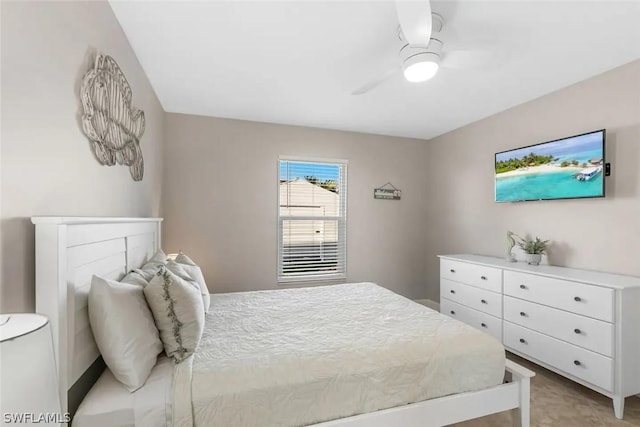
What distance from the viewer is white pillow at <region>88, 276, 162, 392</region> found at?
1225mm

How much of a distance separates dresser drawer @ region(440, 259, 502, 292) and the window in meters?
1.32

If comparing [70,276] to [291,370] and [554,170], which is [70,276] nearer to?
[291,370]

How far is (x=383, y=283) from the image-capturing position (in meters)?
4.27

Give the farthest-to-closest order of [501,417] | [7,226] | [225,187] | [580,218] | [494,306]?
1. [225,187]
2. [494,306]
3. [580,218]
4. [501,417]
5. [7,226]

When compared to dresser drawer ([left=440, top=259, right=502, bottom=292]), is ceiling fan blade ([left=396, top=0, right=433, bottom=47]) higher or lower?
higher

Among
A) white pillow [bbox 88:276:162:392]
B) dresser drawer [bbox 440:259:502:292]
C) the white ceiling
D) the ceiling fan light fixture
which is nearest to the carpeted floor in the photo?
dresser drawer [bbox 440:259:502:292]

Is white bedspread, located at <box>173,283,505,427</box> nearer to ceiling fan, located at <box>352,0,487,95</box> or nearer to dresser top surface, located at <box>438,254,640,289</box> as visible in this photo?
dresser top surface, located at <box>438,254,640,289</box>

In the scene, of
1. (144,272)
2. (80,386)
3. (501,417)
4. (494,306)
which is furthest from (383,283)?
(80,386)

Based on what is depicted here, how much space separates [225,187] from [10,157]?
269 centimetres

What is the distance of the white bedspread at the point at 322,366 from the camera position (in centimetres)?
129

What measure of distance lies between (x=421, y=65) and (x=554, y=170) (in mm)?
1781

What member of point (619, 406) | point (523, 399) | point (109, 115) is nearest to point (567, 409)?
point (619, 406)

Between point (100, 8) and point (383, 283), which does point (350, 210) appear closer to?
point (383, 283)

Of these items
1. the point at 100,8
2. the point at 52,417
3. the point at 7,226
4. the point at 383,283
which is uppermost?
the point at 100,8
